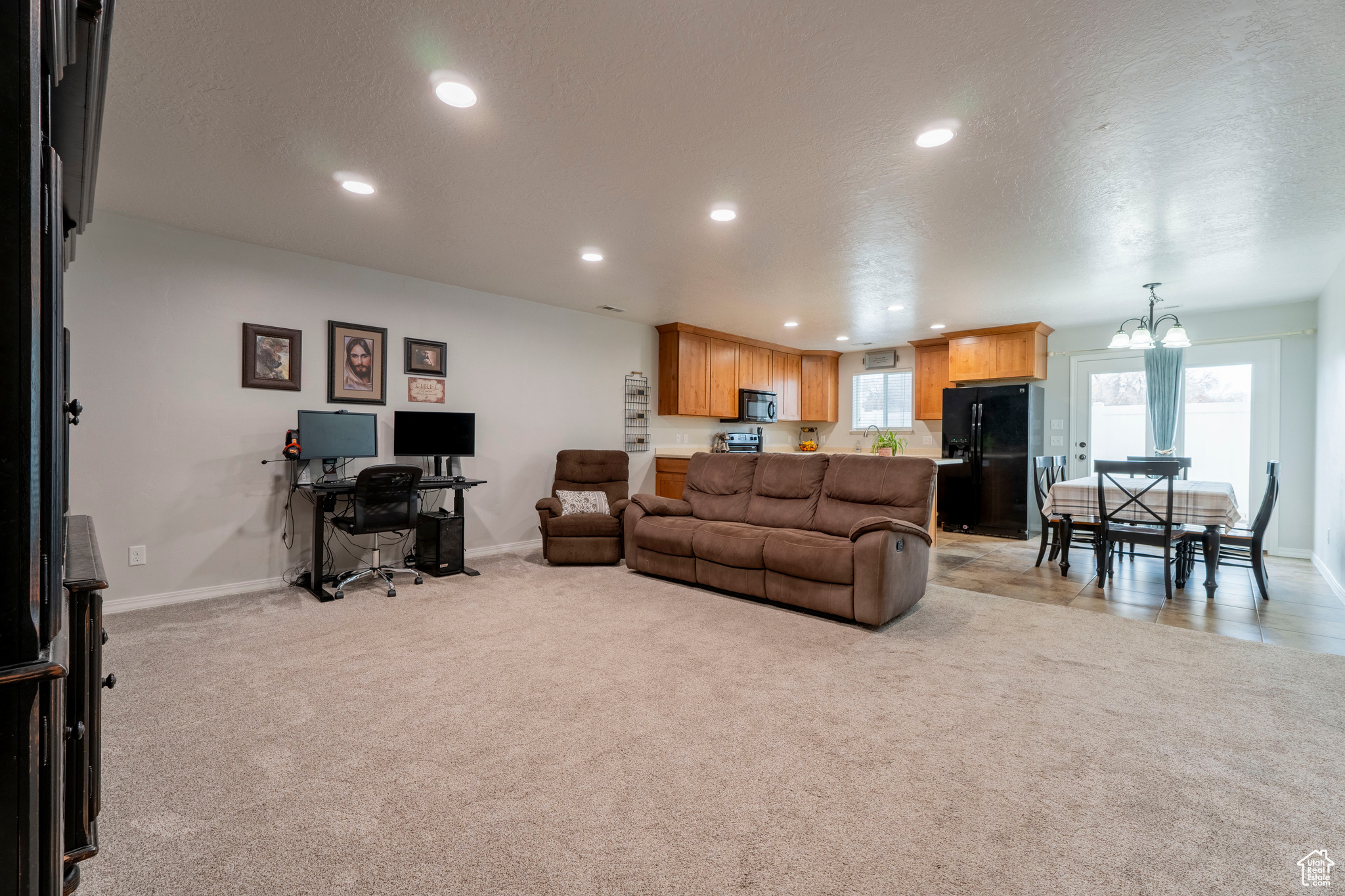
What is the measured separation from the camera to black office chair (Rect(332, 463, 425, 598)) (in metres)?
4.05

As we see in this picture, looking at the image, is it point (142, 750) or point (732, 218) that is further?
point (732, 218)

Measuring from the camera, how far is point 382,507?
4.20 metres

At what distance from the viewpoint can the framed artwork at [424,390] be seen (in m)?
4.93

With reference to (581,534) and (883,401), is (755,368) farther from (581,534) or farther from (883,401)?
(581,534)

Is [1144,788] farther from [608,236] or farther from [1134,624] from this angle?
[608,236]

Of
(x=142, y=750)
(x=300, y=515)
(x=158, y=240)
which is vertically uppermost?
(x=158, y=240)

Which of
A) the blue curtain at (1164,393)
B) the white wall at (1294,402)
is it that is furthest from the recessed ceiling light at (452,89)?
the blue curtain at (1164,393)

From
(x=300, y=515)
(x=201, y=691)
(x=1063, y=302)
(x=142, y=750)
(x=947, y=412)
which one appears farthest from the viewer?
(x=947, y=412)

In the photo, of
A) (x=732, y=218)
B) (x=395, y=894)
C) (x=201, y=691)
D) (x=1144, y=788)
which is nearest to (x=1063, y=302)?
(x=732, y=218)

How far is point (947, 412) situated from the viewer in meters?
7.30

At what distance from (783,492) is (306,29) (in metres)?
3.66

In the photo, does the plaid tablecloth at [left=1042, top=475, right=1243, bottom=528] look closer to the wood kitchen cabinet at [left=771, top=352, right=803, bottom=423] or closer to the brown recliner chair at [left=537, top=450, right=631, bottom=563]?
the brown recliner chair at [left=537, top=450, right=631, bottom=563]

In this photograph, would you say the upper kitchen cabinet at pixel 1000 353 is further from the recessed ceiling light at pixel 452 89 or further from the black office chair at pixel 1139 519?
the recessed ceiling light at pixel 452 89

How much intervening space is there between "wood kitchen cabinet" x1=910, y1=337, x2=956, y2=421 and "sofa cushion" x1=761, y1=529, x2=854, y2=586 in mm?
4589
